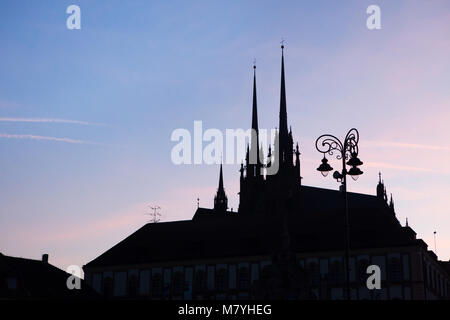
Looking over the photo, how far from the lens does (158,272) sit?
9475 centimetres

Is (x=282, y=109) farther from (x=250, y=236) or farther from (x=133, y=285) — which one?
(x=133, y=285)

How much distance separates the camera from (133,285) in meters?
95.2

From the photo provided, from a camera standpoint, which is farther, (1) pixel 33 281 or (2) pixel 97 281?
(2) pixel 97 281

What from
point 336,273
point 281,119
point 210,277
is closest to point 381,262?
point 336,273

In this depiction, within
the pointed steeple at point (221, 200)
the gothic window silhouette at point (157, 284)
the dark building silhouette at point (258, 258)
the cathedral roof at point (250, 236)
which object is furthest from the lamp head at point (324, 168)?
the pointed steeple at point (221, 200)

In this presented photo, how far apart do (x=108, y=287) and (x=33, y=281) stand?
17.6 metres

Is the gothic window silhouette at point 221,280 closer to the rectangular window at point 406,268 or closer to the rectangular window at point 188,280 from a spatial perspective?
the rectangular window at point 188,280

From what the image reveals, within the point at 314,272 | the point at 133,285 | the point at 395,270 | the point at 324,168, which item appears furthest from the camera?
the point at 133,285

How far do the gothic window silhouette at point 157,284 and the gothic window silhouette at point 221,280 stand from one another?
7.49 meters

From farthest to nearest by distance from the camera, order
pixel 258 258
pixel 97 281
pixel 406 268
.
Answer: pixel 97 281 → pixel 258 258 → pixel 406 268
